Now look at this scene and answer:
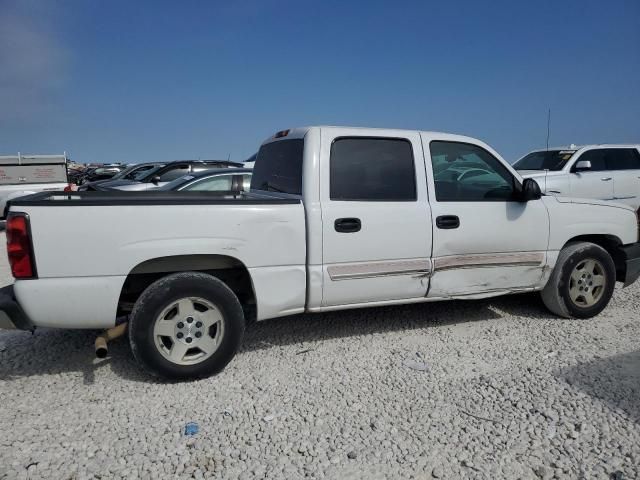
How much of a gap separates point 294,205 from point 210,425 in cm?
163

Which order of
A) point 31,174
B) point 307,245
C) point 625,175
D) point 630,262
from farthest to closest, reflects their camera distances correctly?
point 31,174 < point 625,175 < point 630,262 < point 307,245

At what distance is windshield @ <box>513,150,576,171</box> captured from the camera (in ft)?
30.9

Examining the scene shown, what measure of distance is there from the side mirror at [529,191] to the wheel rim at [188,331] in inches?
112

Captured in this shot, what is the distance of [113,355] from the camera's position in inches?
150

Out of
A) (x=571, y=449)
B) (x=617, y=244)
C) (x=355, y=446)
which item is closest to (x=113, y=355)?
(x=355, y=446)

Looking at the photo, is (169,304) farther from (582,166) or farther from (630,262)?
(582,166)

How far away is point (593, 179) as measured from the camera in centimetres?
926

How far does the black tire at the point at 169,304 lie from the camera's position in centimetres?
318

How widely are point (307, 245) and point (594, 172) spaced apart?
27.0 ft

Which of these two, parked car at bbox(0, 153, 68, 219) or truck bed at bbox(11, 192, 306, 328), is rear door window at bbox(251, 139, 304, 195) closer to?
truck bed at bbox(11, 192, 306, 328)

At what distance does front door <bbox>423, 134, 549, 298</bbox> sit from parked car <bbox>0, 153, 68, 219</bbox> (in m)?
11.2

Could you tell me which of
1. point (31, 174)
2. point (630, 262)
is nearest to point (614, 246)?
point (630, 262)

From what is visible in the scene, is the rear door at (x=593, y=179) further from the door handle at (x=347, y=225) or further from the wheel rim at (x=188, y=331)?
the wheel rim at (x=188, y=331)

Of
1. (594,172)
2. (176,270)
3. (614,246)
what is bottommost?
(614,246)
